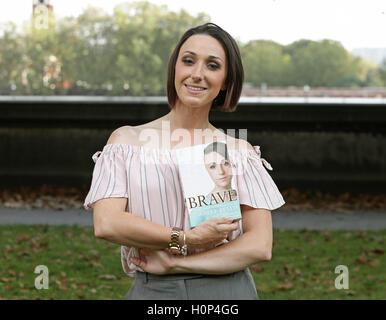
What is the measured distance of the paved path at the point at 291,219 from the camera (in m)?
9.53

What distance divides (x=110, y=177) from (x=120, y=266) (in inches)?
200

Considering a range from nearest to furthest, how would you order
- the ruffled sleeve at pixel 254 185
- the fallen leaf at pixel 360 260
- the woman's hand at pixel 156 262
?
1. the woman's hand at pixel 156 262
2. the ruffled sleeve at pixel 254 185
3. the fallen leaf at pixel 360 260

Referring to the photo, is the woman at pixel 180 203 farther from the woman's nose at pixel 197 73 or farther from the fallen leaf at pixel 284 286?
the fallen leaf at pixel 284 286

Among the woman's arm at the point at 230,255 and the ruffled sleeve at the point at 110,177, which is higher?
the ruffled sleeve at the point at 110,177

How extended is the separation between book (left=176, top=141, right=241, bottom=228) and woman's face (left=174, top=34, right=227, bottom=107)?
0.23 meters

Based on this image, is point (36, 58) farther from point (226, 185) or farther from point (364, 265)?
point (226, 185)

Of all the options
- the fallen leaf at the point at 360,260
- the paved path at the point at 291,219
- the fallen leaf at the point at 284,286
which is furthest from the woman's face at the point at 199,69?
the paved path at the point at 291,219

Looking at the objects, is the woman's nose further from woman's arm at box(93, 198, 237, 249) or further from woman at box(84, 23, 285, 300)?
woman's arm at box(93, 198, 237, 249)

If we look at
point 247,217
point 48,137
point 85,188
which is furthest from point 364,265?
point 48,137

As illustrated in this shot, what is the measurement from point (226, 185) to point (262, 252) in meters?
0.36

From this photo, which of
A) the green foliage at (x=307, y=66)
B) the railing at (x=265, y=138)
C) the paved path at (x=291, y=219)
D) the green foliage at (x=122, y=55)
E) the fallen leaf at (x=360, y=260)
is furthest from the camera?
the green foliage at (x=122, y=55)

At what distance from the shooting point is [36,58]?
1918 inches

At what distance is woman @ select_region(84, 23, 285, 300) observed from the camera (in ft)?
7.22

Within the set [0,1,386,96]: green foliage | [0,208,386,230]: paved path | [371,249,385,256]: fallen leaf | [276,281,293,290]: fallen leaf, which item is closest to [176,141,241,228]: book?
[276,281,293,290]: fallen leaf
